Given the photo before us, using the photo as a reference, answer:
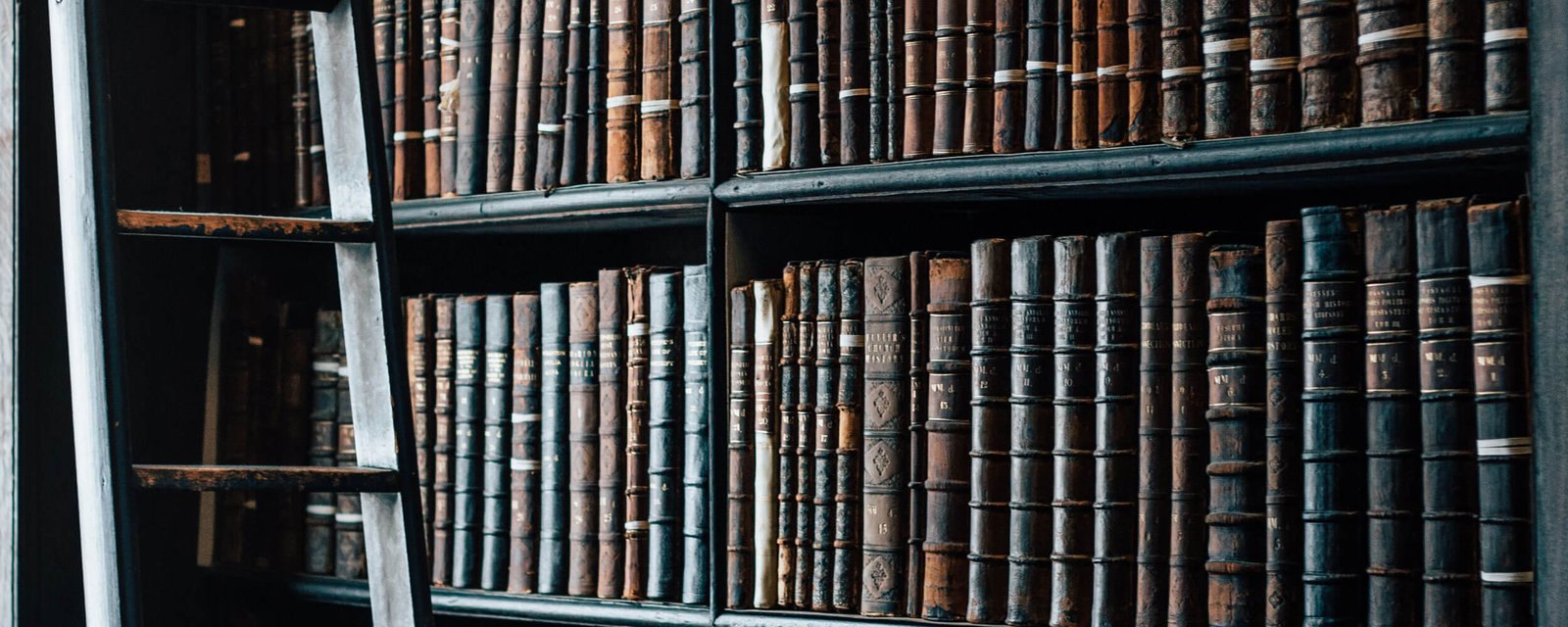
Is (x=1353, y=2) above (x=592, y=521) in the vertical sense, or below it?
above

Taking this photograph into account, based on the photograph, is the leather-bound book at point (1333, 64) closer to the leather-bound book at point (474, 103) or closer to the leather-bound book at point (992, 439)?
the leather-bound book at point (992, 439)

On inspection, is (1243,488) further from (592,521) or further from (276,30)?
(276,30)

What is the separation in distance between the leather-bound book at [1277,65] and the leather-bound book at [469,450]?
2.82 ft

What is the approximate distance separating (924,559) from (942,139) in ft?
1.27

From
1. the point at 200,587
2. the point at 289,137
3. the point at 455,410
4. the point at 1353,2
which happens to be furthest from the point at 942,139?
the point at 200,587

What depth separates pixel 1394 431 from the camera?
1.25 m

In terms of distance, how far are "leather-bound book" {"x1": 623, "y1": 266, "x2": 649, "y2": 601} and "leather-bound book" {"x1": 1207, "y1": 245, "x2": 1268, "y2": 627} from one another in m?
0.58

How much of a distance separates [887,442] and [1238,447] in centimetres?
33

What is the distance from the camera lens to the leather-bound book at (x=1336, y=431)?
127 cm

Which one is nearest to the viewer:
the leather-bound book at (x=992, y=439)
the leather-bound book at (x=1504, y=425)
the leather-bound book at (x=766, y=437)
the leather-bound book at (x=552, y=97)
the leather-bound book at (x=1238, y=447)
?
the leather-bound book at (x=1504, y=425)

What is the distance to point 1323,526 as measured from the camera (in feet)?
4.19

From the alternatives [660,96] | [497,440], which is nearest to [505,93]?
[660,96]

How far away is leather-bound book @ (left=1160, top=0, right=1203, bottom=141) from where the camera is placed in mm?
1348

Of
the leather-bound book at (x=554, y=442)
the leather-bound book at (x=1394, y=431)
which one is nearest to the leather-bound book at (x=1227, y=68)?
the leather-bound book at (x=1394, y=431)
